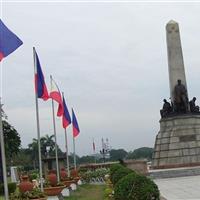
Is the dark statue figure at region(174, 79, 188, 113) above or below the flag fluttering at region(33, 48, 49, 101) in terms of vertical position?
above

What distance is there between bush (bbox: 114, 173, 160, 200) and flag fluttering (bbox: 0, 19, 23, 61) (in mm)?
3498

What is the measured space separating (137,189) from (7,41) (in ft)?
13.0

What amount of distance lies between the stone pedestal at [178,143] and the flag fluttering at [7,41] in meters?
18.1

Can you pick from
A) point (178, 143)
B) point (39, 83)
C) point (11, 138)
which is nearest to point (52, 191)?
point (39, 83)

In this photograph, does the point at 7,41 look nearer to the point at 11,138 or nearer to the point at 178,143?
the point at 178,143

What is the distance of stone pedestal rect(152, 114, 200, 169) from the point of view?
27.2 metres

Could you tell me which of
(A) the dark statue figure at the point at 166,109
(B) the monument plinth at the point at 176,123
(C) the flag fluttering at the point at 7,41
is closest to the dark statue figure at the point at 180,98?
(B) the monument plinth at the point at 176,123

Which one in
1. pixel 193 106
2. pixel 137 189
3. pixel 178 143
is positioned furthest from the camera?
pixel 193 106

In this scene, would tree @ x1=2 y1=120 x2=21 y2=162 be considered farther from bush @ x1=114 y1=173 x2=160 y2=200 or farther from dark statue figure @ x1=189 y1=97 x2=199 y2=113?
bush @ x1=114 y1=173 x2=160 y2=200

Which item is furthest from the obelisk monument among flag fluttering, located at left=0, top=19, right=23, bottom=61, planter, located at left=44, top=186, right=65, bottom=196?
flag fluttering, located at left=0, top=19, right=23, bottom=61

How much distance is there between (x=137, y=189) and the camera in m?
9.30

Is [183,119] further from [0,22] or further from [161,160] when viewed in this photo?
[0,22]

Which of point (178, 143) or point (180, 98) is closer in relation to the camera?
point (178, 143)

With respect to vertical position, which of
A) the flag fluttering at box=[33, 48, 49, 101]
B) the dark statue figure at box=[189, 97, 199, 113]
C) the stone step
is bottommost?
the stone step
